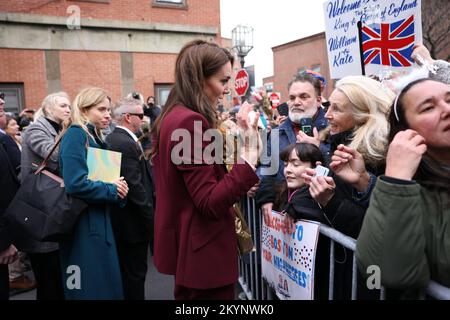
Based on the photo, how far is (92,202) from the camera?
244cm

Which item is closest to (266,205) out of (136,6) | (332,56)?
(332,56)

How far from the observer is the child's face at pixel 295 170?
2.21 metres

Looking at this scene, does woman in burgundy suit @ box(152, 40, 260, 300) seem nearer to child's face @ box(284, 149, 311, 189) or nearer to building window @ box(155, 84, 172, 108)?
child's face @ box(284, 149, 311, 189)

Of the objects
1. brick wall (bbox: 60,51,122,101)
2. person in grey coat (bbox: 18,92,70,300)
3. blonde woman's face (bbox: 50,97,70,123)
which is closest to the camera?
person in grey coat (bbox: 18,92,70,300)

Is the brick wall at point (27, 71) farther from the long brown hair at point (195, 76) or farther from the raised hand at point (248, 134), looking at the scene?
the raised hand at point (248, 134)

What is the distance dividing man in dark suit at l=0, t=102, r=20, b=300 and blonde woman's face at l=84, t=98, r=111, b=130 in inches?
35.8

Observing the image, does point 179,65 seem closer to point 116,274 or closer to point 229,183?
point 229,183

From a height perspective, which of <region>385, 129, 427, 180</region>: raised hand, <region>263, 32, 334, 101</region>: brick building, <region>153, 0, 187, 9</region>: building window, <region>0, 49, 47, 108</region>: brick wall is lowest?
<region>385, 129, 427, 180</region>: raised hand

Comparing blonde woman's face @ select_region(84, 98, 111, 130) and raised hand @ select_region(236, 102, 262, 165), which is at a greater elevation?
blonde woman's face @ select_region(84, 98, 111, 130)

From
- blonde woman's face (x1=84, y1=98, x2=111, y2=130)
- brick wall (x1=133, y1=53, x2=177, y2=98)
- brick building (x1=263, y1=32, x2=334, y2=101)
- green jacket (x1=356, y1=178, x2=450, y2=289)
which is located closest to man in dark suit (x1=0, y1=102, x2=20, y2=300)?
blonde woman's face (x1=84, y1=98, x2=111, y2=130)

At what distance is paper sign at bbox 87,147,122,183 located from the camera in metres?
2.48

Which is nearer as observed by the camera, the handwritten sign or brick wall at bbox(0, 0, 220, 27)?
the handwritten sign
